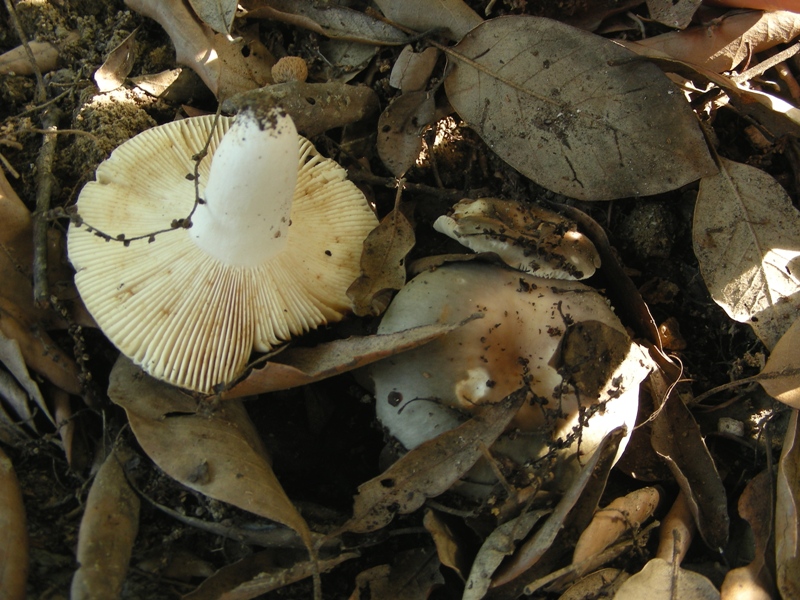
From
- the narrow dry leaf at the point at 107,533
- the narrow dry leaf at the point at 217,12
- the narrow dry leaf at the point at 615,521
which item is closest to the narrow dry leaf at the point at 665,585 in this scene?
the narrow dry leaf at the point at 615,521

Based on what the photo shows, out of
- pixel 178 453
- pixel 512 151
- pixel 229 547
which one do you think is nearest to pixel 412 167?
pixel 512 151

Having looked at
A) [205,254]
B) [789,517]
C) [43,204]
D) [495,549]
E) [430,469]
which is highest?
[43,204]

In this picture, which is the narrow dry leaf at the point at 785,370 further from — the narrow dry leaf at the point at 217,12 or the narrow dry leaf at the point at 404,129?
the narrow dry leaf at the point at 217,12

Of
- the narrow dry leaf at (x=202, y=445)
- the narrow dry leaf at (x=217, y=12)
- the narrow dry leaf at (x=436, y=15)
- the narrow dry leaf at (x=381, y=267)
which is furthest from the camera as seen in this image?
the narrow dry leaf at (x=436, y=15)

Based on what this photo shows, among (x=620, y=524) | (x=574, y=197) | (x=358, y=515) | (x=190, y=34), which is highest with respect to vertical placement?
(x=190, y=34)

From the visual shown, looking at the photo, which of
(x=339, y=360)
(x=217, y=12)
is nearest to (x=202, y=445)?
(x=339, y=360)

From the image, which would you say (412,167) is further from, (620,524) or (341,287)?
(620,524)

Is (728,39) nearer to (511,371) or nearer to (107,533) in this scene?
(511,371)
